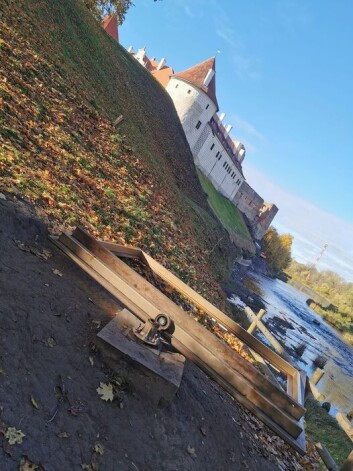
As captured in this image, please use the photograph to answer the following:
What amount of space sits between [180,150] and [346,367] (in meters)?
28.8

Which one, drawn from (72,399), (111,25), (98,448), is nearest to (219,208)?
(111,25)

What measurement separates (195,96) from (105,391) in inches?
2159

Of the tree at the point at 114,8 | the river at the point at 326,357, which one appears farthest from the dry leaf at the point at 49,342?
the tree at the point at 114,8

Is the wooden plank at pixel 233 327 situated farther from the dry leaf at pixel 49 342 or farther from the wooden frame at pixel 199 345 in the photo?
the dry leaf at pixel 49 342

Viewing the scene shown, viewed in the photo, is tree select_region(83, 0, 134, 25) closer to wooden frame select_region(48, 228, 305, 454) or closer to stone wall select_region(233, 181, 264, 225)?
wooden frame select_region(48, 228, 305, 454)

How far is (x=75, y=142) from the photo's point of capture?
1120 cm

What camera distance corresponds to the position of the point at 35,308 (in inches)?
167

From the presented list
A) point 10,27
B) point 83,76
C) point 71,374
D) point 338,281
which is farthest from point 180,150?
point 338,281

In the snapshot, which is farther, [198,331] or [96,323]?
[198,331]

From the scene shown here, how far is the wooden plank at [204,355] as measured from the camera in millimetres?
4785

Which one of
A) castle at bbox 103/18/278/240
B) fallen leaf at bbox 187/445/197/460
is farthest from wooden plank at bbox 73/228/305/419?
castle at bbox 103/18/278/240

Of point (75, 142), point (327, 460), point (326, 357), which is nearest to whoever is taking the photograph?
point (327, 460)

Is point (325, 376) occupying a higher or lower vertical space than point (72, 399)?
lower

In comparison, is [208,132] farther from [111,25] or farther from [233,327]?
[233,327]
